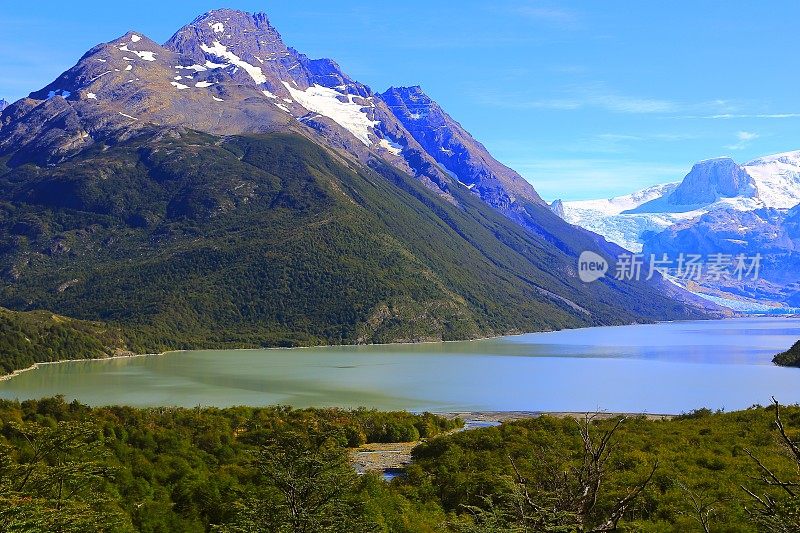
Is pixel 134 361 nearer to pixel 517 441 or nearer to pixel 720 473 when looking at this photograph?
pixel 517 441

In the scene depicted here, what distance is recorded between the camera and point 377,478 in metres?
35.8

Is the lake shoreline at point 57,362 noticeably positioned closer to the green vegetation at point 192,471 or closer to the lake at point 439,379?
the lake at point 439,379

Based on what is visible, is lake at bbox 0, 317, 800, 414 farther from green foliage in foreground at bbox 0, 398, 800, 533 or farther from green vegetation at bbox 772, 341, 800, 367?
green foliage in foreground at bbox 0, 398, 800, 533

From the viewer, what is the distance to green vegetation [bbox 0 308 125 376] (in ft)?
416

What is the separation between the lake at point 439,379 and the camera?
8306 cm

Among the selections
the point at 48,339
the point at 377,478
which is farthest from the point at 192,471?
the point at 48,339

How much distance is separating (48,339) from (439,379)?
69.5 meters

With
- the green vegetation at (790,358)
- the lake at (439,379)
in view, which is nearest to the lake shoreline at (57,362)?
the lake at (439,379)

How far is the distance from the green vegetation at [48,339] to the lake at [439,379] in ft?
15.1

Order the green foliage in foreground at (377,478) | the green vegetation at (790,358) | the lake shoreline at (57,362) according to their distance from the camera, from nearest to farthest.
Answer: the green foliage in foreground at (377,478), the lake shoreline at (57,362), the green vegetation at (790,358)

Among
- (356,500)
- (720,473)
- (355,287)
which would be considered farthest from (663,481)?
(355,287)

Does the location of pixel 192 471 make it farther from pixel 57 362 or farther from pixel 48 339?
pixel 48 339

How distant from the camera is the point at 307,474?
64.4ft

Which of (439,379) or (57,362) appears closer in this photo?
(439,379)
